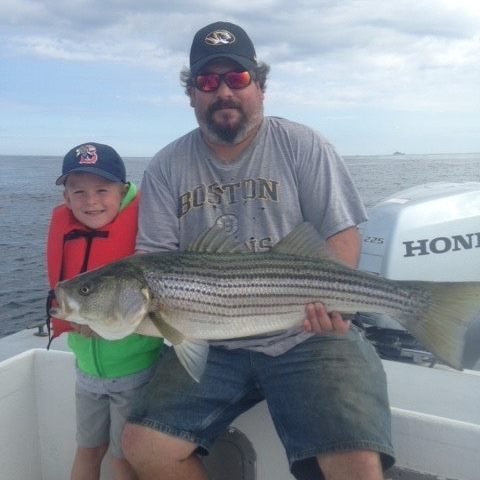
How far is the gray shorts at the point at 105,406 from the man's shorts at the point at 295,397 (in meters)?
0.22

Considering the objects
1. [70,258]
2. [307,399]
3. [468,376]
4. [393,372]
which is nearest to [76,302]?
[70,258]

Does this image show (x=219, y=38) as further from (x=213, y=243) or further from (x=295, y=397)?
(x=295, y=397)

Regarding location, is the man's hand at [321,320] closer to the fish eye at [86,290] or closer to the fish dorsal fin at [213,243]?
the fish dorsal fin at [213,243]

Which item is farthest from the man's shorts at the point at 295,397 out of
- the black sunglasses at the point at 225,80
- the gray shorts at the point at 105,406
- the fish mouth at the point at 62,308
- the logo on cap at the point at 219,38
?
the logo on cap at the point at 219,38

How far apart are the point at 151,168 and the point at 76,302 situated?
3.82ft

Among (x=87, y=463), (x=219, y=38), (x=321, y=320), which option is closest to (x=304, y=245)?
(x=321, y=320)

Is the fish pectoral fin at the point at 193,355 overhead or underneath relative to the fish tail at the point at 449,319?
underneath

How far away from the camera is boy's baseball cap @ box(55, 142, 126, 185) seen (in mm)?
3578

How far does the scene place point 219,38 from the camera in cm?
387

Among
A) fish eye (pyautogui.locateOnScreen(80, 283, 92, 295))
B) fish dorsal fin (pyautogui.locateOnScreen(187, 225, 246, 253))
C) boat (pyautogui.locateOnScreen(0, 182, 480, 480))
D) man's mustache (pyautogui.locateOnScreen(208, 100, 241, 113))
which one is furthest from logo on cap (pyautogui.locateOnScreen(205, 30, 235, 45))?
boat (pyautogui.locateOnScreen(0, 182, 480, 480))

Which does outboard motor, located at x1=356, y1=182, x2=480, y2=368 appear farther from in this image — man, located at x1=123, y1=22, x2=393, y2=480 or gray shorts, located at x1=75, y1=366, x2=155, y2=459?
gray shorts, located at x1=75, y1=366, x2=155, y2=459

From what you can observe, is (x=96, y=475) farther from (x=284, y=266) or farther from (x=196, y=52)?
(x=196, y=52)

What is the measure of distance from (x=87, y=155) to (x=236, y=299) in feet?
4.47

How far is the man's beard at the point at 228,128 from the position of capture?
3811 mm
